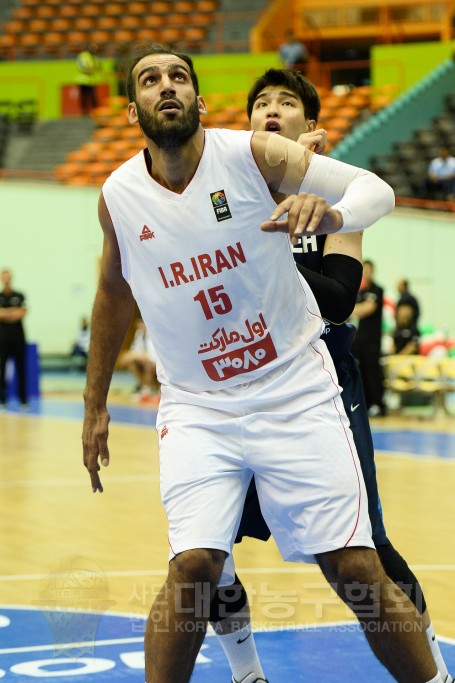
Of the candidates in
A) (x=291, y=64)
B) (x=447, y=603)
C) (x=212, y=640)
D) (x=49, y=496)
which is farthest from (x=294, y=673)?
(x=291, y=64)

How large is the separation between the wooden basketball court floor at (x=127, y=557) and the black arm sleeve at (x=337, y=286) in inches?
60.4

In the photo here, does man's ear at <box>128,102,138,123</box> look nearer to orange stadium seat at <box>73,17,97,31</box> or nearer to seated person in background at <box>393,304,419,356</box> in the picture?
seated person in background at <box>393,304,419,356</box>

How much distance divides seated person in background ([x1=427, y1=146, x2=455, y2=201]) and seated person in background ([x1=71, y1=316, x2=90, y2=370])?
7.00 meters

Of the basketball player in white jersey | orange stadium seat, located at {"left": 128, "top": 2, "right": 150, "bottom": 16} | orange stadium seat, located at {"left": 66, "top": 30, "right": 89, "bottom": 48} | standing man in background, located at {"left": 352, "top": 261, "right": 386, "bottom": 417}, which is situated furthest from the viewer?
orange stadium seat, located at {"left": 128, "top": 2, "right": 150, "bottom": 16}

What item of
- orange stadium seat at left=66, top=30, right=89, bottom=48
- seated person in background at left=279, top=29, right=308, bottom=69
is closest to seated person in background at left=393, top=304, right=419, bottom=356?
seated person in background at left=279, top=29, right=308, bottom=69

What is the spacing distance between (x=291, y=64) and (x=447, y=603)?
22081mm

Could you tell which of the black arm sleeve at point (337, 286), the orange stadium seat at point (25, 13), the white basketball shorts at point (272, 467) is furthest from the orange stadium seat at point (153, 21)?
the white basketball shorts at point (272, 467)

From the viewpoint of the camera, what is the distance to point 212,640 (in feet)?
17.6

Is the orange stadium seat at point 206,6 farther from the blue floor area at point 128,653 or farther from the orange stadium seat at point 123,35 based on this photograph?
the blue floor area at point 128,653

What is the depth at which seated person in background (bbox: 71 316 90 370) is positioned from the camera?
24.0 m

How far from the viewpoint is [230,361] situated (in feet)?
12.4

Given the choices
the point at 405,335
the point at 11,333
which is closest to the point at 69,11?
the point at 11,333

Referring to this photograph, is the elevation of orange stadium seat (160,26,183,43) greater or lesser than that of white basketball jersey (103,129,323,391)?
greater

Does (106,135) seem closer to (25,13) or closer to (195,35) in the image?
(195,35)
